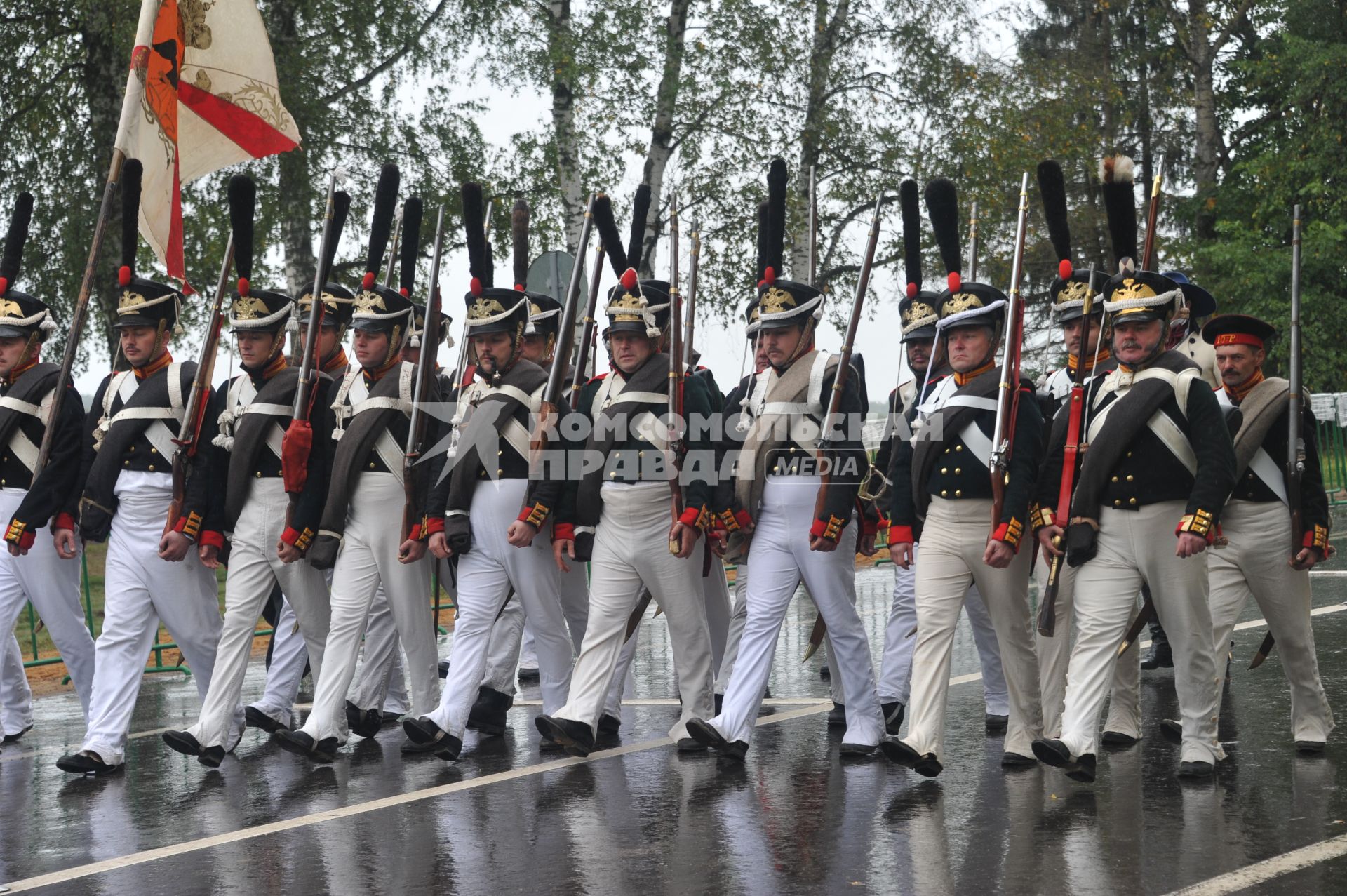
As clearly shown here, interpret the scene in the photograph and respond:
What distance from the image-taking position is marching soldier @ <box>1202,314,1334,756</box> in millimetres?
7621

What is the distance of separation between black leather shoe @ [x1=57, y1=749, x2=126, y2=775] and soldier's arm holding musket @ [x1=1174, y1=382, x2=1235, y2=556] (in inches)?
197

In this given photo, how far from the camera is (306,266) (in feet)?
60.8

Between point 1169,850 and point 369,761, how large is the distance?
152 inches

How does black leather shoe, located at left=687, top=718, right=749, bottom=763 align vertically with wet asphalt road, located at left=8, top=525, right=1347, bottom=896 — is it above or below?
above

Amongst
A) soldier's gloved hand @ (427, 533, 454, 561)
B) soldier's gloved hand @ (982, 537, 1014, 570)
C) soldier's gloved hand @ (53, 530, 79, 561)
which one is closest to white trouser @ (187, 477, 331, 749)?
soldier's gloved hand @ (427, 533, 454, 561)

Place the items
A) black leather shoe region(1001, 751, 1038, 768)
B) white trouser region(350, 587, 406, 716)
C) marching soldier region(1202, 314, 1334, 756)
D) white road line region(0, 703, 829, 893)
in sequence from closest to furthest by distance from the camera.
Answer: white road line region(0, 703, 829, 893)
black leather shoe region(1001, 751, 1038, 768)
marching soldier region(1202, 314, 1334, 756)
white trouser region(350, 587, 406, 716)

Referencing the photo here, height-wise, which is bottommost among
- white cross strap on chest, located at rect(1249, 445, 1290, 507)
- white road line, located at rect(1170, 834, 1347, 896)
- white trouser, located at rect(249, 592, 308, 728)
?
white road line, located at rect(1170, 834, 1347, 896)

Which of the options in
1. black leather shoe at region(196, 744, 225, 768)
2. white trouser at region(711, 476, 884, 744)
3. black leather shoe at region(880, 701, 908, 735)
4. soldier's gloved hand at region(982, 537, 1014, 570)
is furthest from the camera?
black leather shoe at region(880, 701, 908, 735)

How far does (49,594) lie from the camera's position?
28.7ft

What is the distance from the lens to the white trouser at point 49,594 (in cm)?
874

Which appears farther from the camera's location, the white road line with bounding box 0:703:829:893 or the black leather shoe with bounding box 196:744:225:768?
the black leather shoe with bounding box 196:744:225:768

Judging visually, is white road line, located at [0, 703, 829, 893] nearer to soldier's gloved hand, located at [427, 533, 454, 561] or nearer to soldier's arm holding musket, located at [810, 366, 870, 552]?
soldier's gloved hand, located at [427, 533, 454, 561]

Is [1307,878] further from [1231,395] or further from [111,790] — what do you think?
[111,790]

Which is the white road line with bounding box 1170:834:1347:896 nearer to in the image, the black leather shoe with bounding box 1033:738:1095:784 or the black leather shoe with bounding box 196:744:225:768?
the black leather shoe with bounding box 1033:738:1095:784
